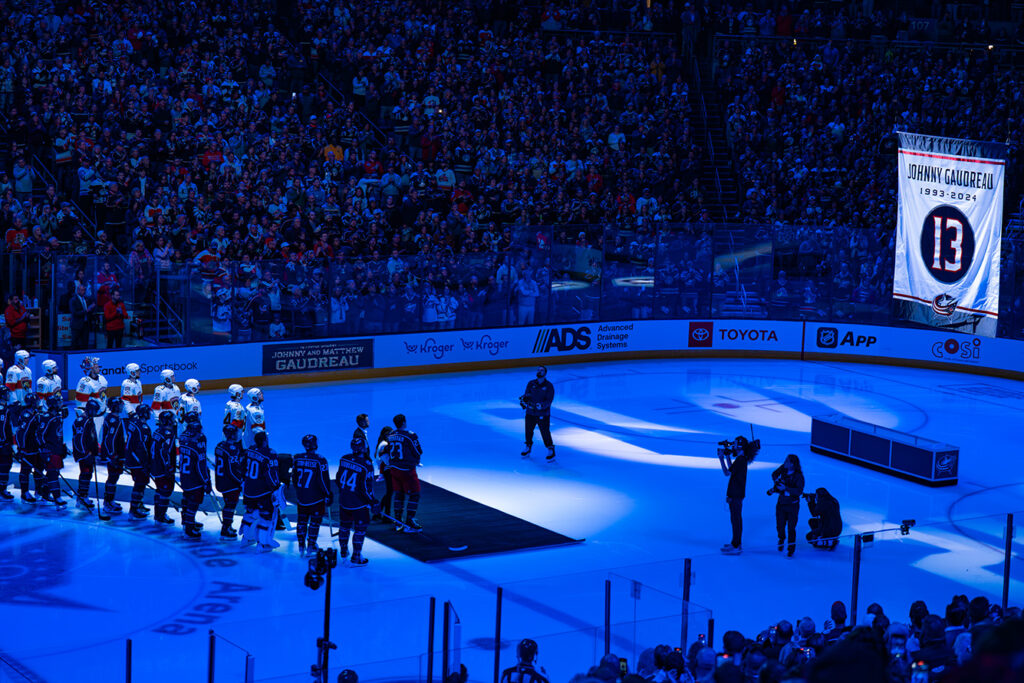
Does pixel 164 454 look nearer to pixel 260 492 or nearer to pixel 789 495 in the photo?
pixel 260 492

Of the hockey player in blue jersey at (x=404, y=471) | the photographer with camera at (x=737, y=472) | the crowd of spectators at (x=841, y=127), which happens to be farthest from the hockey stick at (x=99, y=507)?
the crowd of spectators at (x=841, y=127)

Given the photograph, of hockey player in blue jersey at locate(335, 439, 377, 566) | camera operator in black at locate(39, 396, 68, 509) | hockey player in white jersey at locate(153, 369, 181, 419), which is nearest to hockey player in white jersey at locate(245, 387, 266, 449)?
hockey player in white jersey at locate(153, 369, 181, 419)

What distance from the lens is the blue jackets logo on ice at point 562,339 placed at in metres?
26.5

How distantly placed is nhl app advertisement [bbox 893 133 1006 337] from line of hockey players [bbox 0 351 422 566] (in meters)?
7.71

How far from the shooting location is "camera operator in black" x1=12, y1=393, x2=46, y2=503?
619 inches

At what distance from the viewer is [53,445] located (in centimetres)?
1562

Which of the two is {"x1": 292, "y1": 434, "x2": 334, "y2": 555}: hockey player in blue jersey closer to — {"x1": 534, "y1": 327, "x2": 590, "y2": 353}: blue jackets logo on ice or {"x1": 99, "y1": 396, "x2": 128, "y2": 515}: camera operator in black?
{"x1": 99, "y1": 396, "x2": 128, "y2": 515}: camera operator in black

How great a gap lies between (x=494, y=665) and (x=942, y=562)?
5387mm

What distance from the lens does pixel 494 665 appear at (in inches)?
381

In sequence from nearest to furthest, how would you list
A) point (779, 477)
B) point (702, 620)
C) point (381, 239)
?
1. point (702, 620)
2. point (779, 477)
3. point (381, 239)

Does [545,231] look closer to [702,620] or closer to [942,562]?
[942,562]

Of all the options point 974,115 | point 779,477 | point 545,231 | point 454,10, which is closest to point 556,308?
point 545,231

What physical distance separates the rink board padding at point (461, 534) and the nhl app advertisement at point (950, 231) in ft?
21.3

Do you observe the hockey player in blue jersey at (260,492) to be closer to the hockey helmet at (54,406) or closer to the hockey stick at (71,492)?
the hockey stick at (71,492)
